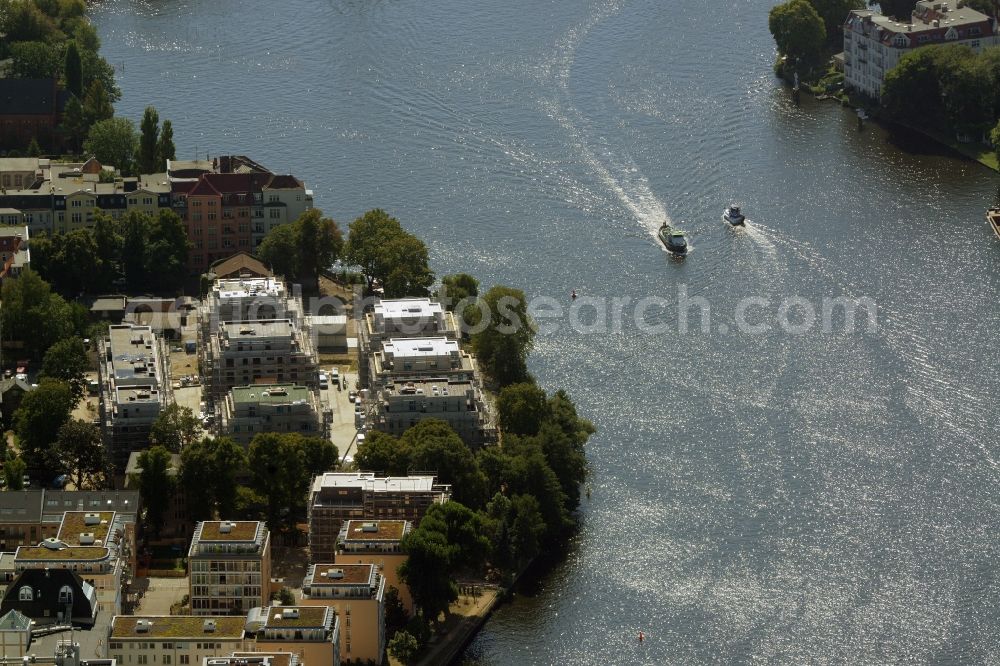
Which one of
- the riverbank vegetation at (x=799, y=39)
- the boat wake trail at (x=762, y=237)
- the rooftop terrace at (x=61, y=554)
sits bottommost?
the rooftop terrace at (x=61, y=554)

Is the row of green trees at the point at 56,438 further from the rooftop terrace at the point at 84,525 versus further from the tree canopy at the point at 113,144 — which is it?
the tree canopy at the point at 113,144

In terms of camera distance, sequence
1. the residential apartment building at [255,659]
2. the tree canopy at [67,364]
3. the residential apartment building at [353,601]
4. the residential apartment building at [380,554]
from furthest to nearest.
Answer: the tree canopy at [67,364] → the residential apartment building at [380,554] → the residential apartment building at [353,601] → the residential apartment building at [255,659]

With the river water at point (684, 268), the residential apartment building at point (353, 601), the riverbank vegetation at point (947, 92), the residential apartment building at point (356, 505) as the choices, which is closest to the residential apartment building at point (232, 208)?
the river water at point (684, 268)

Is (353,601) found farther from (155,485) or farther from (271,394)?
(271,394)

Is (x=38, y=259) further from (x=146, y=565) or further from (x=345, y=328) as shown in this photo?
(x=146, y=565)

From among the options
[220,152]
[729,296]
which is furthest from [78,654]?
[220,152]

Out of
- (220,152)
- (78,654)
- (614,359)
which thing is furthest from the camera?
(220,152)

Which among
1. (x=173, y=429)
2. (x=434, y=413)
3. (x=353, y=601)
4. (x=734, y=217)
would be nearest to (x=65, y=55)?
(x=734, y=217)
